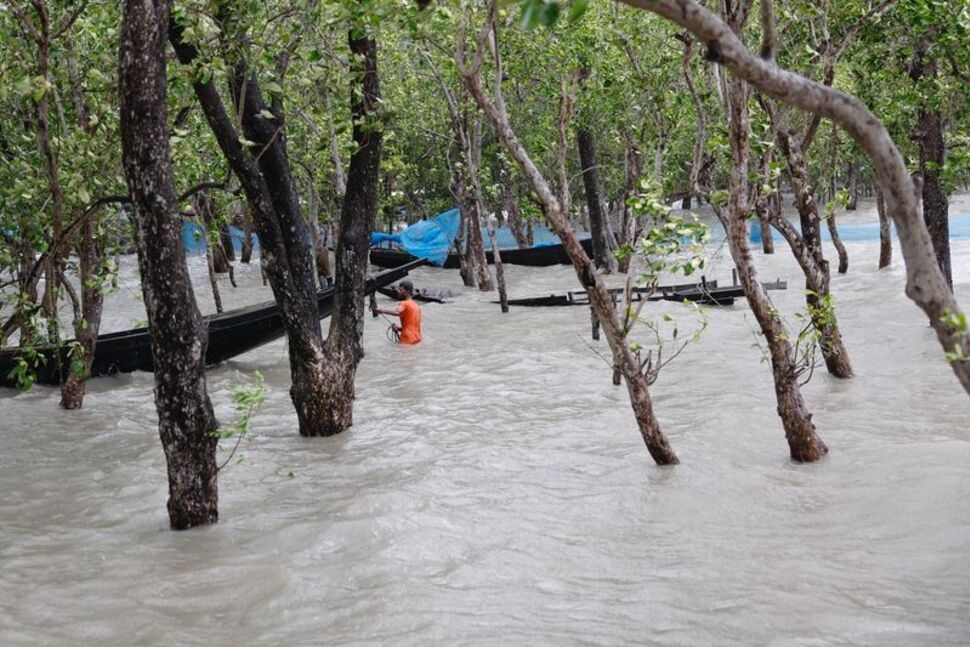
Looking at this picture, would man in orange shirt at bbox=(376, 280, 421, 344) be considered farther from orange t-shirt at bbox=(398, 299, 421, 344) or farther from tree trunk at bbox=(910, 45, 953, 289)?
tree trunk at bbox=(910, 45, 953, 289)

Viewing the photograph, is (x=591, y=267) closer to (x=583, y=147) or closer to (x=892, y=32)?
(x=892, y=32)

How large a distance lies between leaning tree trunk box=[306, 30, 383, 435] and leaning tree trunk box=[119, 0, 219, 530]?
2.84 m

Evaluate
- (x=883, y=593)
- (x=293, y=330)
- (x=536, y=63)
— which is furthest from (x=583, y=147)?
(x=883, y=593)

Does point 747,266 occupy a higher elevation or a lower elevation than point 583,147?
lower

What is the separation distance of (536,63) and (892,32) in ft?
15.5

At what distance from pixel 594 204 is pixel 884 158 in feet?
60.5

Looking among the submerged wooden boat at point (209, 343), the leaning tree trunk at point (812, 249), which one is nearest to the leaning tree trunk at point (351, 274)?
the submerged wooden boat at point (209, 343)

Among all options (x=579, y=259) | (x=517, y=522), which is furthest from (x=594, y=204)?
(x=517, y=522)

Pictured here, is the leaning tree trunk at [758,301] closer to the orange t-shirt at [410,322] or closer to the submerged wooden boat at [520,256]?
the orange t-shirt at [410,322]

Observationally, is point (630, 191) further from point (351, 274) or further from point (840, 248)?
point (351, 274)

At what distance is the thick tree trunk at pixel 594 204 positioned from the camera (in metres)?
21.6

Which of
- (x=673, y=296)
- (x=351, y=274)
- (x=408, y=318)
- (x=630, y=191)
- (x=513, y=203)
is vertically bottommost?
(x=673, y=296)

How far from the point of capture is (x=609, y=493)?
717cm

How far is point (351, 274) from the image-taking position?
30.1 feet
